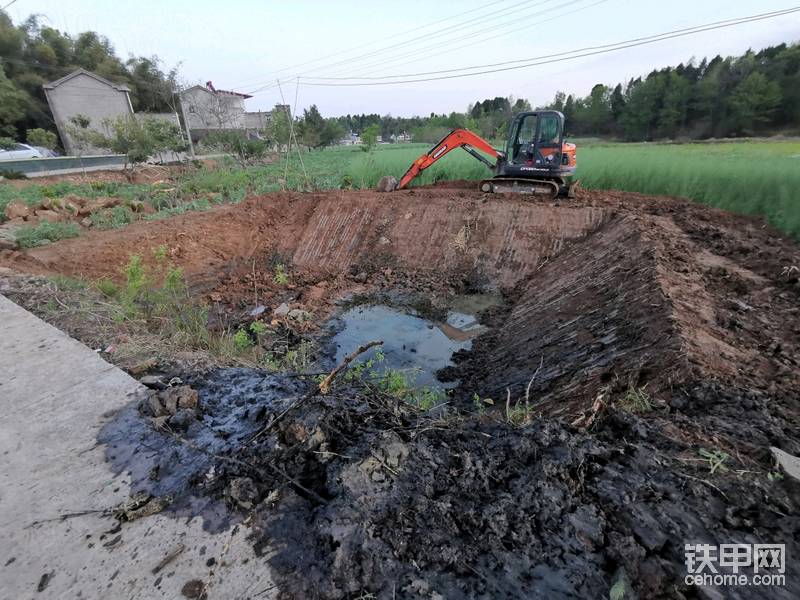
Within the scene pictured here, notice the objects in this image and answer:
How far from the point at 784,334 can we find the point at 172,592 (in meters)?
5.44

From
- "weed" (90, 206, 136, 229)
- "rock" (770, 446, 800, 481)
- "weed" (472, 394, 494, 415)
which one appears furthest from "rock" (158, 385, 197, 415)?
"weed" (90, 206, 136, 229)

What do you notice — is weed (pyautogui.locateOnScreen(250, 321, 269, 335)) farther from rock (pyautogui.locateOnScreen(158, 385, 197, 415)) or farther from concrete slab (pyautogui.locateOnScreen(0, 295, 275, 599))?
rock (pyautogui.locateOnScreen(158, 385, 197, 415))

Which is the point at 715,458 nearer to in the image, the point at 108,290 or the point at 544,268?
the point at 544,268

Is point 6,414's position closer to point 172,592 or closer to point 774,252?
point 172,592

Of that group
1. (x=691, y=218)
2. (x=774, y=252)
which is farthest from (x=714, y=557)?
(x=691, y=218)

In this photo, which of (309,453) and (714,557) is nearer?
(714,557)

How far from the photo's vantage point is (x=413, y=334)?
680cm

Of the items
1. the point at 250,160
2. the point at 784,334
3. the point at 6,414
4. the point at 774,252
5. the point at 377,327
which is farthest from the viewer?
the point at 250,160

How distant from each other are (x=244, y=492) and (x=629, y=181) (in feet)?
43.7

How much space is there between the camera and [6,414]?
282cm

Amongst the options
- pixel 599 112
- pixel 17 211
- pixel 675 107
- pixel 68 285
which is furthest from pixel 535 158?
→ pixel 599 112

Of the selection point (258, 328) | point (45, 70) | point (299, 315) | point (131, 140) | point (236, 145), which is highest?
point (45, 70)

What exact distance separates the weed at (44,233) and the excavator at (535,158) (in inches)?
438

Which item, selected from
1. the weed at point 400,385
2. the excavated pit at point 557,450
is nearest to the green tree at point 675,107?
the excavated pit at point 557,450
